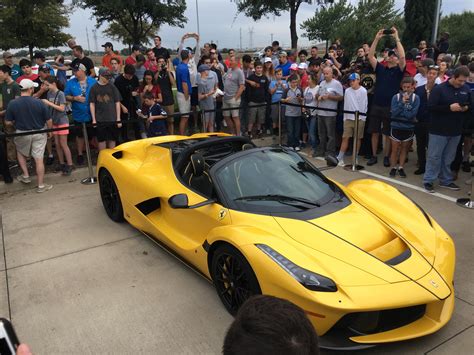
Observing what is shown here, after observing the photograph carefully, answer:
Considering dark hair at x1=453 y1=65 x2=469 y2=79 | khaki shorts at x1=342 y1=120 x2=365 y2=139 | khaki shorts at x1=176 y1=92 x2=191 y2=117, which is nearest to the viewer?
dark hair at x1=453 y1=65 x2=469 y2=79

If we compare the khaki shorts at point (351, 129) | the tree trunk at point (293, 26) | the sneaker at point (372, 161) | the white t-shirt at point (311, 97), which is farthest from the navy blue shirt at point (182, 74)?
the tree trunk at point (293, 26)

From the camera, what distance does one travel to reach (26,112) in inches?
273

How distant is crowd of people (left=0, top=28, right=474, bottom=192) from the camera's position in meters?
6.79

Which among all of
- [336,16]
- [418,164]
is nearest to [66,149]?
[418,164]

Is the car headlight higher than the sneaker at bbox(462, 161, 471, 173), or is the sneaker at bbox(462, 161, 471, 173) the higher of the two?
the car headlight

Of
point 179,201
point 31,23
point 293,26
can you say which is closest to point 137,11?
→ point 31,23

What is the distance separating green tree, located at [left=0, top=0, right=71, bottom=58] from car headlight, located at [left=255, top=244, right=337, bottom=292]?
21865 mm

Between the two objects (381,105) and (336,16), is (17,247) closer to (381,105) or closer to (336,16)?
(381,105)

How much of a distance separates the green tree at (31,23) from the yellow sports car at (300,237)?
788 inches

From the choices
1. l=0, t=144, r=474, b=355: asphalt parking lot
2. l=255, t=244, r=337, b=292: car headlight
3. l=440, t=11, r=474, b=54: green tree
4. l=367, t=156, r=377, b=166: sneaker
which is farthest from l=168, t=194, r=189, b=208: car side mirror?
l=440, t=11, r=474, b=54: green tree

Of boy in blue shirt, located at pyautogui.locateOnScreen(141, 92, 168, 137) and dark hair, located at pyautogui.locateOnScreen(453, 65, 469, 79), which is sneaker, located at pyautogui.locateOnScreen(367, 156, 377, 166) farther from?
boy in blue shirt, located at pyautogui.locateOnScreen(141, 92, 168, 137)

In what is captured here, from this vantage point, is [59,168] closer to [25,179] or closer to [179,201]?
[25,179]

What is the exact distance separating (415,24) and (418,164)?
2387cm

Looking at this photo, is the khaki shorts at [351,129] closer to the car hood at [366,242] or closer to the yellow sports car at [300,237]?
the yellow sports car at [300,237]
